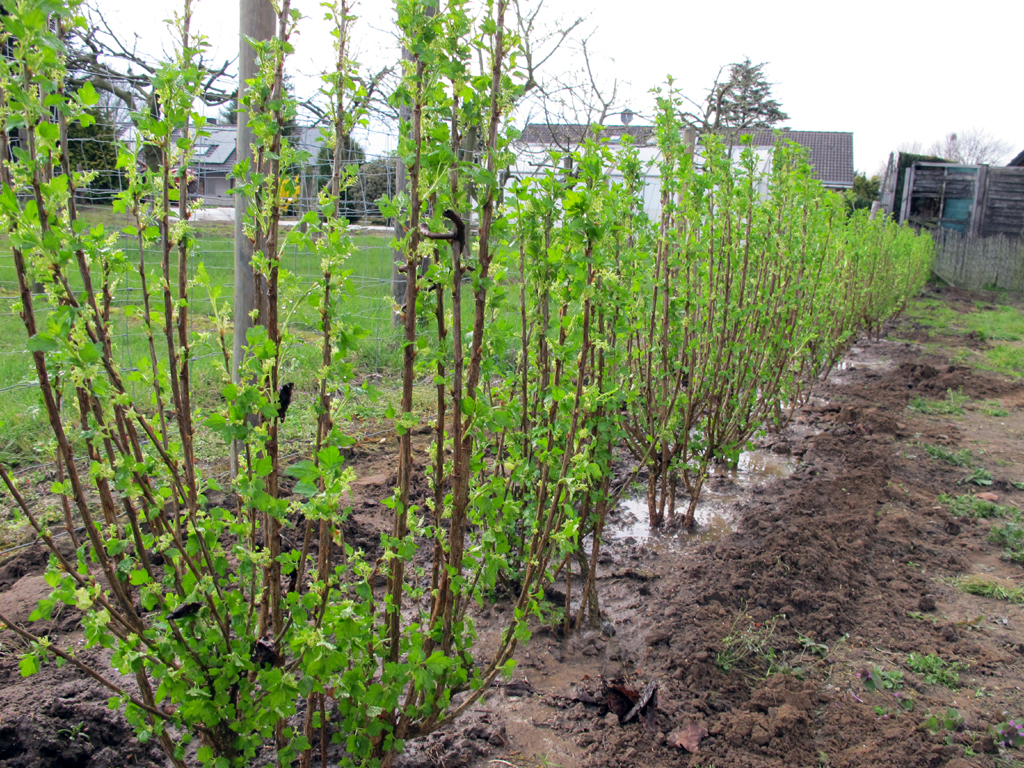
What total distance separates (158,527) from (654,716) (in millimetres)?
1628

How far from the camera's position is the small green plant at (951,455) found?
513cm

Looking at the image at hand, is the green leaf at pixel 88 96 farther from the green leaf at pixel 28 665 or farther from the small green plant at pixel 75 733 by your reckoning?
the small green plant at pixel 75 733

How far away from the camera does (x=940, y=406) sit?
675cm

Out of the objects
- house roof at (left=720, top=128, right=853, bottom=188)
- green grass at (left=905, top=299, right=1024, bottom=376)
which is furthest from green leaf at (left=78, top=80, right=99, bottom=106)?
house roof at (left=720, top=128, right=853, bottom=188)

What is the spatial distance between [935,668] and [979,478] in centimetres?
279

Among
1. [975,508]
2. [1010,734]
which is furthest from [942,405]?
[1010,734]

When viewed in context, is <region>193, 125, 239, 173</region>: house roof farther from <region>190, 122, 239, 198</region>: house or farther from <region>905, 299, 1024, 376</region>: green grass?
<region>905, 299, 1024, 376</region>: green grass

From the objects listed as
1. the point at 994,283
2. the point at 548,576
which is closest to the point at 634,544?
the point at 548,576

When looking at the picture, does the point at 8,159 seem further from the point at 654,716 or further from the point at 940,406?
the point at 940,406

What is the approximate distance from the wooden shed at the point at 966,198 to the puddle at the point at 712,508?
55.9ft

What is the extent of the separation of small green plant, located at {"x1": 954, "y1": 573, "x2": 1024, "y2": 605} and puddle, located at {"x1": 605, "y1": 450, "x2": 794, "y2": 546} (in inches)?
44.3

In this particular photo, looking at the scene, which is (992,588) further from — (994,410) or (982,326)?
(982,326)

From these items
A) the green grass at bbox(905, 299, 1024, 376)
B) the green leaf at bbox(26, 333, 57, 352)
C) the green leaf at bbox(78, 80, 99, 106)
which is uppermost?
the green leaf at bbox(78, 80, 99, 106)

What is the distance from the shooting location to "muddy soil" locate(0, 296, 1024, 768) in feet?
6.70
